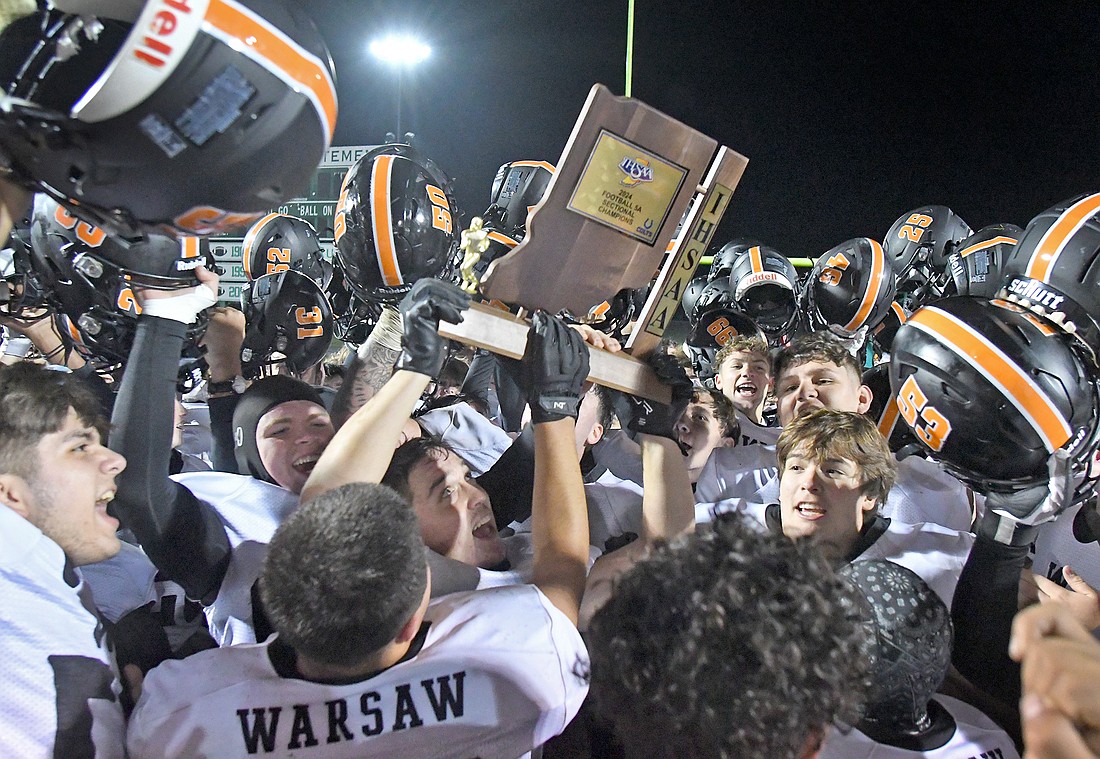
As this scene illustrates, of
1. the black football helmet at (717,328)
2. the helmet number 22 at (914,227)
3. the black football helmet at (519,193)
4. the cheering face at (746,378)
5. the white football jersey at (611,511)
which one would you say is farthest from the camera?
the helmet number 22 at (914,227)

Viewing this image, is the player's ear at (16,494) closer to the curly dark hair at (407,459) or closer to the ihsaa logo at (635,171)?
the curly dark hair at (407,459)

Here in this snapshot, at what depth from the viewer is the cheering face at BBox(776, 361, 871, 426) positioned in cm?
367

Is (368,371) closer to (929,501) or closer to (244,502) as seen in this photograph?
(244,502)

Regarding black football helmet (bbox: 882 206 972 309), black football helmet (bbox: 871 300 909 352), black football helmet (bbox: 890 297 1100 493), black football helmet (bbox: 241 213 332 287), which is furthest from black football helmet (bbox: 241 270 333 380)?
black football helmet (bbox: 882 206 972 309)

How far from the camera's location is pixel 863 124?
15445 mm

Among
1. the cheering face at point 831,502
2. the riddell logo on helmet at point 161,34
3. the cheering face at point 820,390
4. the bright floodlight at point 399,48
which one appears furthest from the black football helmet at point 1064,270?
the bright floodlight at point 399,48

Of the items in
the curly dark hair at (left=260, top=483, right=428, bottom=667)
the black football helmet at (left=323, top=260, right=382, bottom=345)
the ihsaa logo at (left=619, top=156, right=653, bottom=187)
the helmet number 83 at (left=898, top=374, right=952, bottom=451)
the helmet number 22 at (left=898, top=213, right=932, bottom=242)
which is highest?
the helmet number 22 at (left=898, top=213, right=932, bottom=242)

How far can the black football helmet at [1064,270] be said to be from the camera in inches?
76.4

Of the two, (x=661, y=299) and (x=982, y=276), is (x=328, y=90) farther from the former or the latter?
(x=982, y=276)

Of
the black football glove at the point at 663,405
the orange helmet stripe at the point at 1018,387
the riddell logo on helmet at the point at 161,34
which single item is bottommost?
the black football glove at the point at 663,405

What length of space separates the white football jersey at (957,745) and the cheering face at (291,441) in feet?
5.93

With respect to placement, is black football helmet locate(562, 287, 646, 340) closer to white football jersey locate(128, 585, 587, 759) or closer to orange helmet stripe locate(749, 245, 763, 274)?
orange helmet stripe locate(749, 245, 763, 274)

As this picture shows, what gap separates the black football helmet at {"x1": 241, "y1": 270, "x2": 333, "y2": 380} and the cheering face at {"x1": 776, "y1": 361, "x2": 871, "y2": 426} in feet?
8.70

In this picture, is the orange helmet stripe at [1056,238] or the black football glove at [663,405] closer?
the orange helmet stripe at [1056,238]
